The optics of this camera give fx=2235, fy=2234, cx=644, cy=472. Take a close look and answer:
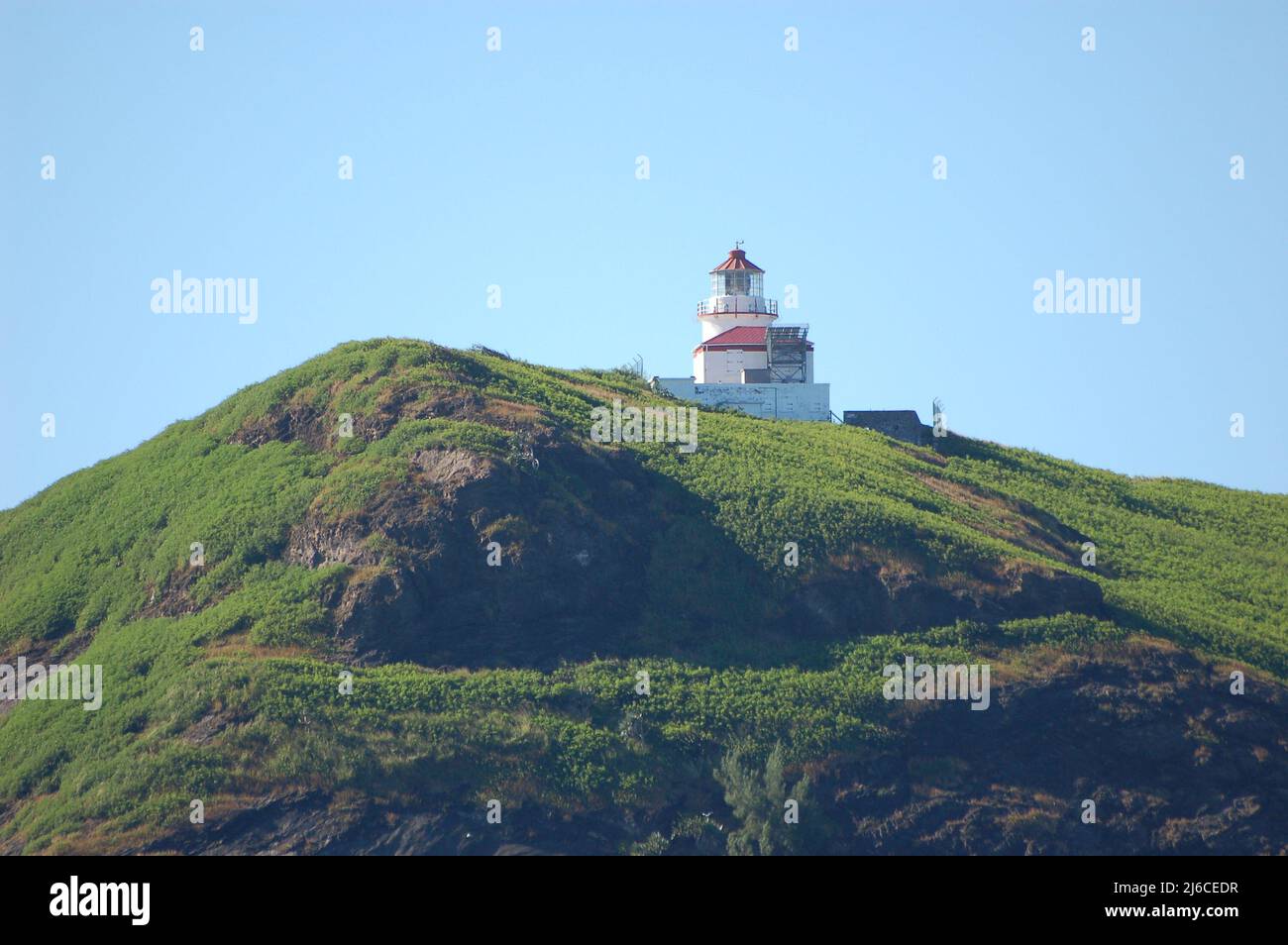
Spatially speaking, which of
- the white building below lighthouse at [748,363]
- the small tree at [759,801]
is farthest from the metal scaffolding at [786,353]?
the small tree at [759,801]

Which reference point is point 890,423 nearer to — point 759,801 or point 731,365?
point 731,365

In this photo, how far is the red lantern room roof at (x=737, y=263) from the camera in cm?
10075

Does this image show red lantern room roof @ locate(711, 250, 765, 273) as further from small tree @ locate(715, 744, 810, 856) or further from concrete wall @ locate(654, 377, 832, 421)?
small tree @ locate(715, 744, 810, 856)

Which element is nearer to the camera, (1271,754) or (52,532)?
(1271,754)

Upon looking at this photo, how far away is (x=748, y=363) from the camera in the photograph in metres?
99.6

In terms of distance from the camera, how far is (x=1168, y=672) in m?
76.6

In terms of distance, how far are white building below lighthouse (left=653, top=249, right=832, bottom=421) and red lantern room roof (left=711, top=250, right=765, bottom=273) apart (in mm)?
80
